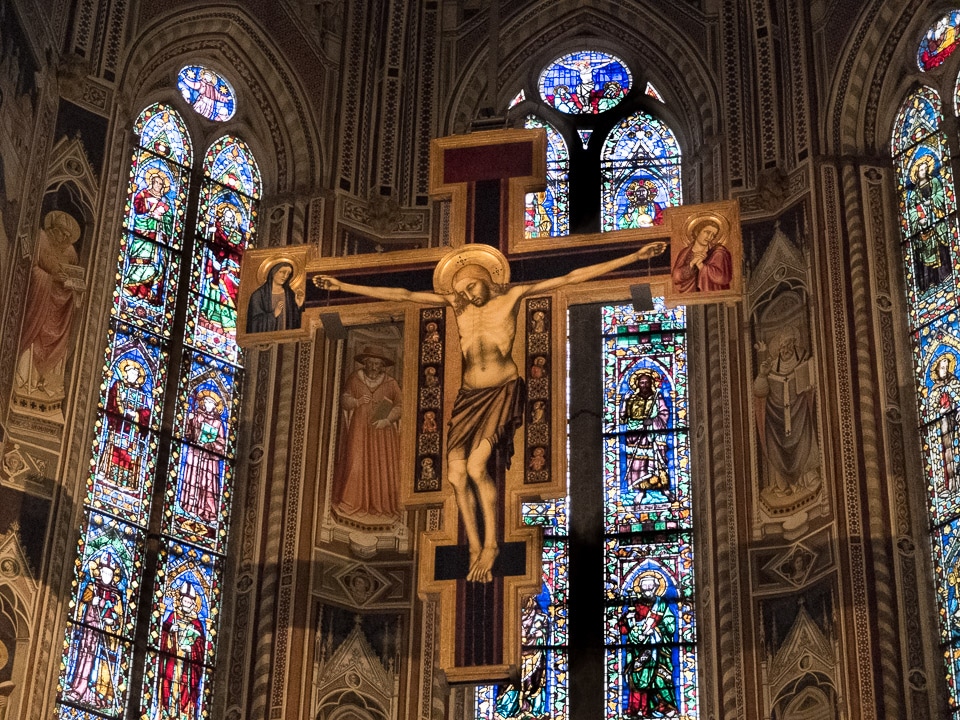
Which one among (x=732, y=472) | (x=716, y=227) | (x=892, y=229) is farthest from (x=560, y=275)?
(x=892, y=229)

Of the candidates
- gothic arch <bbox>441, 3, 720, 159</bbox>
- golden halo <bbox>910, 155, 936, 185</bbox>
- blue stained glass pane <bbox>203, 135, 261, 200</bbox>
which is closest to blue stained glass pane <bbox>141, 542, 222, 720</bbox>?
blue stained glass pane <bbox>203, 135, 261, 200</bbox>

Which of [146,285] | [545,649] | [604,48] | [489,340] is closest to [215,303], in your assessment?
[146,285]

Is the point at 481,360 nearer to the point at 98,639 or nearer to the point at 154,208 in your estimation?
the point at 98,639

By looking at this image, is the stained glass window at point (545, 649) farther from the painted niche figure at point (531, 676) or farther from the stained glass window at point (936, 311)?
the stained glass window at point (936, 311)

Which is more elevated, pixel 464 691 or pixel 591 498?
pixel 591 498

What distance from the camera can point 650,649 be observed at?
655 inches

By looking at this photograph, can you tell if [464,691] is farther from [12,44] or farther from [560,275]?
[12,44]

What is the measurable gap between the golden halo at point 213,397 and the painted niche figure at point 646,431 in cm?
312

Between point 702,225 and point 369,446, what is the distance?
4154mm

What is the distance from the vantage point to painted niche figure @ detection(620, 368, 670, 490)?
57.2 ft

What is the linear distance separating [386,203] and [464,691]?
14.3ft

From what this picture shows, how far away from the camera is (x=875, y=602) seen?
1588 centimetres

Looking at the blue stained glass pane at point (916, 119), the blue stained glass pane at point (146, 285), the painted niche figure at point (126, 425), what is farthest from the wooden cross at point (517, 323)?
the blue stained glass pane at point (916, 119)

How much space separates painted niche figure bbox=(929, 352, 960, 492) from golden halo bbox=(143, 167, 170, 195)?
6.24m
